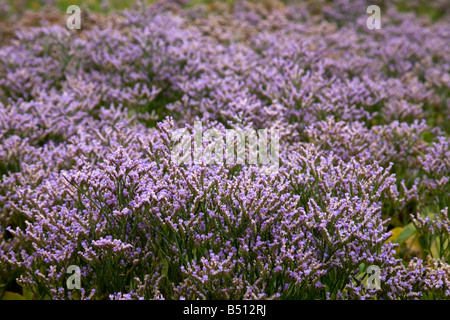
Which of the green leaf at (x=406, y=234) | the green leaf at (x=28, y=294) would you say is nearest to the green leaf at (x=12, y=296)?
the green leaf at (x=28, y=294)

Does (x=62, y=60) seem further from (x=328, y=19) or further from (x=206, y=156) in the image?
(x=328, y=19)

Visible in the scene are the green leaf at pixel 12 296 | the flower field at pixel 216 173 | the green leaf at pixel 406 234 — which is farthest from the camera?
the green leaf at pixel 406 234

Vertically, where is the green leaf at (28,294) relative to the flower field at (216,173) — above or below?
below

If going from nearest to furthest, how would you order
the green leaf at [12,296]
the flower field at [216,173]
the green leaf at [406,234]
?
the flower field at [216,173] < the green leaf at [12,296] < the green leaf at [406,234]

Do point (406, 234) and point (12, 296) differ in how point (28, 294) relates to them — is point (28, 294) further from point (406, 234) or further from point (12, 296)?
point (406, 234)

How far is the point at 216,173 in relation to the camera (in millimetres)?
3211

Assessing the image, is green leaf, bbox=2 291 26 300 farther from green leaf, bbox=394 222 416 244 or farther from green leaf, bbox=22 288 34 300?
green leaf, bbox=394 222 416 244

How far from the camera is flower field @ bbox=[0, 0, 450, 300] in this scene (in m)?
2.89

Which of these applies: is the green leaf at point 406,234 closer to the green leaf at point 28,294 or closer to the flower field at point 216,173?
the flower field at point 216,173

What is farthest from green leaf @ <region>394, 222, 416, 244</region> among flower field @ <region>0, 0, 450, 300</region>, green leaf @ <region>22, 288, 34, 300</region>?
green leaf @ <region>22, 288, 34, 300</region>

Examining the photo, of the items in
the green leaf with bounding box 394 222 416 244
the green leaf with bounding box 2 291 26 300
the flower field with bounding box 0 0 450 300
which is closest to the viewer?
the flower field with bounding box 0 0 450 300

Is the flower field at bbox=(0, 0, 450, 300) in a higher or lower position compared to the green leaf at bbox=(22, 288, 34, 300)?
higher

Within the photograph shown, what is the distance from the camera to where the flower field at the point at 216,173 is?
114 inches
